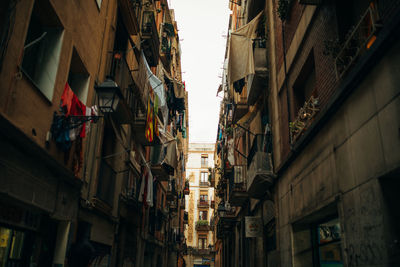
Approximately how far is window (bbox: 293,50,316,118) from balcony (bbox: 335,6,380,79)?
225 centimetres

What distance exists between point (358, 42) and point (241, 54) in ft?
24.7

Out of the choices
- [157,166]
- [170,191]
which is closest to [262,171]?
[157,166]

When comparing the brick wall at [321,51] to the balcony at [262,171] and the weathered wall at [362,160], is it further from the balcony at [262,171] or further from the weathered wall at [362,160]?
the balcony at [262,171]

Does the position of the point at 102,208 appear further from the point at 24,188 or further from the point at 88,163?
the point at 24,188

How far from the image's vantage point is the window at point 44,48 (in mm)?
7129

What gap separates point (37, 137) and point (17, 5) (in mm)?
2389

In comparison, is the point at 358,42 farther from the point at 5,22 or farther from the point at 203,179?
the point at 203,179

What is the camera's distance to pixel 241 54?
1323cm

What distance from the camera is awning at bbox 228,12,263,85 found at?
12.9 meters

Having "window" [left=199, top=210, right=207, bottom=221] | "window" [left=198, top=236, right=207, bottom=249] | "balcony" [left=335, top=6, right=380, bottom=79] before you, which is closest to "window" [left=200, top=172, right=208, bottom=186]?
"window" [left=199, top=210, right=207, bottom=221]

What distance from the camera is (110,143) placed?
12.6 metres

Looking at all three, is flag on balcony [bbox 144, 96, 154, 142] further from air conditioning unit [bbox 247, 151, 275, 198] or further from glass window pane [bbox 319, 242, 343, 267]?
glass window pane [bbox 319, 242, 343, 267]

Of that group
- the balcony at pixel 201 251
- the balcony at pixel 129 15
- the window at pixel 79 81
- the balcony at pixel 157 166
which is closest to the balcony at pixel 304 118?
the window at pixel 79 81

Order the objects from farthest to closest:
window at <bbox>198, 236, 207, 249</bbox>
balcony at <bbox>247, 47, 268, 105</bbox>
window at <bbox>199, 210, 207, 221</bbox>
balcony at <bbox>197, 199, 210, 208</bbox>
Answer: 1. balcony at <bbox>197, 199, 210, 208</bbox>
2. window at <bbox>199, 210, 207, 221</bbox>
3. window at <bbox>198, 236, 207, 249</bbox>
4. balcony at <bbox>247, 47, 268, 105</bbox>
